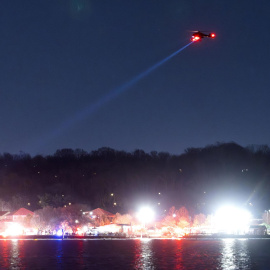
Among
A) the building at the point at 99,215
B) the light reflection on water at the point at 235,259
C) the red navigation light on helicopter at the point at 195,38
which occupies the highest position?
the red navigation light on helicopter at the point at 195,38

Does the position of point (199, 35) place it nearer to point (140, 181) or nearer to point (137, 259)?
point (137, 259)

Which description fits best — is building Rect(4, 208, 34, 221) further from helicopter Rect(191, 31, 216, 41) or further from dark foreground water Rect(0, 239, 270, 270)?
helicopter Rect(191, 31, 216, 41)

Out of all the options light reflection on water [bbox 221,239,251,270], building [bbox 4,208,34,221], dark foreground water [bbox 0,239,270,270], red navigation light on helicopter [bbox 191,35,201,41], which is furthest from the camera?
building [bbox 4,208,34,221]

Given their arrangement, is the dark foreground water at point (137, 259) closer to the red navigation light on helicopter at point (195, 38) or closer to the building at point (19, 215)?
the red navigation light on helicopter at point (195, 38)

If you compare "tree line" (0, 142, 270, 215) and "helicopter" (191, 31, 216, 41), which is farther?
"tree line" (0, 142, 270, 215)

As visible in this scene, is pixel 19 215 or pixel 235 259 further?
pixel 19 215

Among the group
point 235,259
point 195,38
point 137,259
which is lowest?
point 235,259

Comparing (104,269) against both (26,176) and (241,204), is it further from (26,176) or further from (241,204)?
(26,176)

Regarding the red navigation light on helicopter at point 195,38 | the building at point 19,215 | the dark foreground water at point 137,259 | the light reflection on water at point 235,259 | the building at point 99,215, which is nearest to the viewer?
the red navigation light on helicopter at point 195,38

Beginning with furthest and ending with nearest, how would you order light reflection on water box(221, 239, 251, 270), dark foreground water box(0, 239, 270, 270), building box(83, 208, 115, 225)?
building box(83, 208, 115, 225), dark foreground water box(0, 239, 270, 270), light reflection on water box(221, 239, 251, 270)

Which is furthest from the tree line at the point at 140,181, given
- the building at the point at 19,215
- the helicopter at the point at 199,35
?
the helicopter at the point at 199,35

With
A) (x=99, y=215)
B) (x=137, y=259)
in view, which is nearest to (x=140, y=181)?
(x=99, y=215)

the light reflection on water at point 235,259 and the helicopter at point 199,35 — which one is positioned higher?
the helicopter at point 199,35

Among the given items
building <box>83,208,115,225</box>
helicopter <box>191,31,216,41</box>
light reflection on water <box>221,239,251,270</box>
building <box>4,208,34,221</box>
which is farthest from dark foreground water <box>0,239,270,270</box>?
building <box>4,208,34,221</box>
